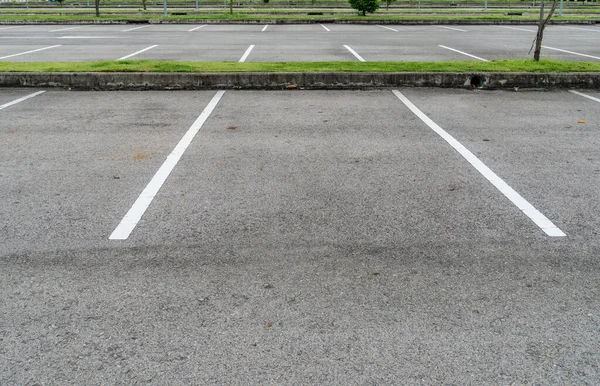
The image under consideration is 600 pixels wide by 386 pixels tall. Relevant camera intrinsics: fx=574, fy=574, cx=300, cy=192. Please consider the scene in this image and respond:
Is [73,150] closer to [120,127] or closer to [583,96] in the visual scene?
[120,127]

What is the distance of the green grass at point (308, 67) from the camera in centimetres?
1038

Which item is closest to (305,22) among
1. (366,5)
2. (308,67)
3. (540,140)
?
(366,5)

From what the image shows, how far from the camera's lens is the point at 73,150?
634cm

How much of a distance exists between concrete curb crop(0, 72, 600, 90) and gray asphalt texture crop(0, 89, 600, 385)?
119 inches

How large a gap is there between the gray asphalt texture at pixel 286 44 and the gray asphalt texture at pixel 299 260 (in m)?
7.33

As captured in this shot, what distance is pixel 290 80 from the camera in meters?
10.1

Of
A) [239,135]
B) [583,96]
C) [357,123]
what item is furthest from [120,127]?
[583,96]

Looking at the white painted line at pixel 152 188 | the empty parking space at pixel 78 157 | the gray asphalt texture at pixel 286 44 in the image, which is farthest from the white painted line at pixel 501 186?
the gray asphalt texture at pixel 286 44

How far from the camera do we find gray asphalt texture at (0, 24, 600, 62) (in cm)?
1393

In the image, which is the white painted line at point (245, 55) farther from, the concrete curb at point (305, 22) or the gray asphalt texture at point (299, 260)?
the concrete curb at point (305, 22)

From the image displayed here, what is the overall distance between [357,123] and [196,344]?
515 cm

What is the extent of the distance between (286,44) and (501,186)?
12.8 metres

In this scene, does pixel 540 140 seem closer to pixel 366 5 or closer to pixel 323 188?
pixel 323 188

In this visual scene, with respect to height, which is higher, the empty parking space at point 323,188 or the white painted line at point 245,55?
the white painted line at point 245,55
